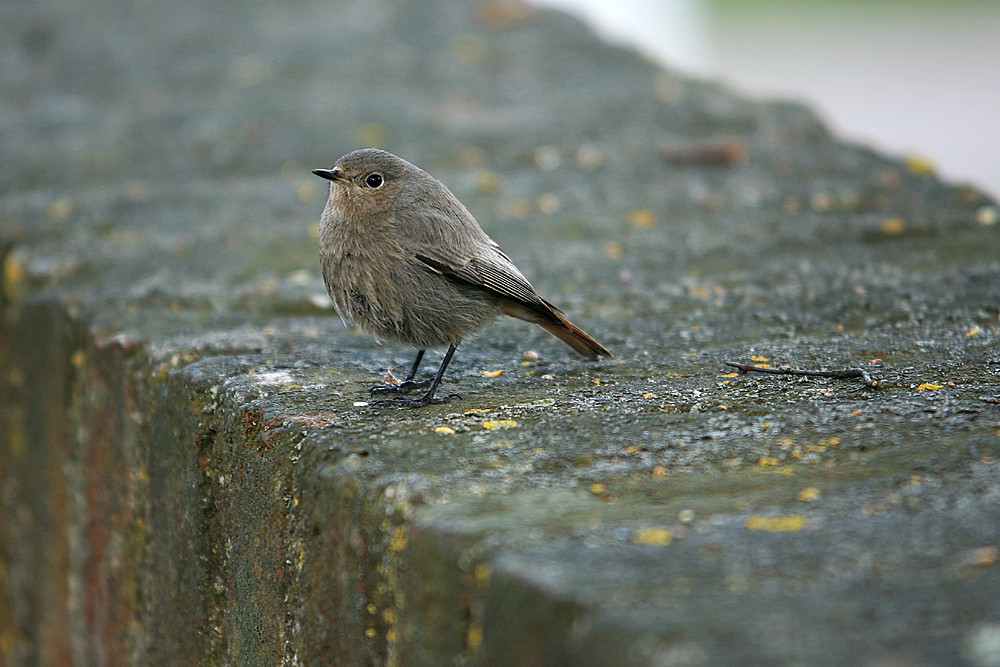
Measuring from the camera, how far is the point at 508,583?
154cm

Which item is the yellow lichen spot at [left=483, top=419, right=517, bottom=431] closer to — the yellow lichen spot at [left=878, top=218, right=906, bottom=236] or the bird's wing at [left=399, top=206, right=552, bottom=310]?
the bird's wing at [left=399, top=206, right=552, bottom=310]

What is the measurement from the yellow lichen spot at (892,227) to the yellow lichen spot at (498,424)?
249cm

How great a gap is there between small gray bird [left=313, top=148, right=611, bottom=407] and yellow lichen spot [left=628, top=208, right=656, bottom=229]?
1467 millimetres

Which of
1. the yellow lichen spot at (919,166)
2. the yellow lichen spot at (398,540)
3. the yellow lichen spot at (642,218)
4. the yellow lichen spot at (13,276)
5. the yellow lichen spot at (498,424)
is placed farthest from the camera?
the yellow lichen spot at (919,166)

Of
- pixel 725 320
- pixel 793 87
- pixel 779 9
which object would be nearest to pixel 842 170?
pixel 725 320

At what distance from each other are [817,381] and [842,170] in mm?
2707

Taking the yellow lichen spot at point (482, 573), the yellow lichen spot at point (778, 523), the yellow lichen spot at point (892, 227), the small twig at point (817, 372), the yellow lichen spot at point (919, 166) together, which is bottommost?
the yellow lichen spot at point (482, 573)

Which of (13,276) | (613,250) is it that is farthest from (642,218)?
(13,276)

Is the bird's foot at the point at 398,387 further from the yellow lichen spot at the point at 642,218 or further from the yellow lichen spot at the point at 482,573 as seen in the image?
the yellow lichen spot at the point at 642,218

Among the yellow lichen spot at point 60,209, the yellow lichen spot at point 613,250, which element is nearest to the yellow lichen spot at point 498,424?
the yellow lichen spot at point 613,250

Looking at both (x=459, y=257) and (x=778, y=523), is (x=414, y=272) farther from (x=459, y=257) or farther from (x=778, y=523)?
(x=778, y=523)

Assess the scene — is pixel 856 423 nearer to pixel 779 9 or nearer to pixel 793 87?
pixel 793 87

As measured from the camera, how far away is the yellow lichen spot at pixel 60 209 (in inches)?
185

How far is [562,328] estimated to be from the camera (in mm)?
3010
